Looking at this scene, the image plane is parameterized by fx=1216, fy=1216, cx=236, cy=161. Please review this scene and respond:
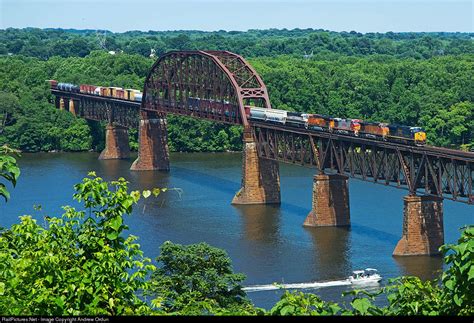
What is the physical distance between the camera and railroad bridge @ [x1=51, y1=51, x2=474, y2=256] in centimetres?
8150

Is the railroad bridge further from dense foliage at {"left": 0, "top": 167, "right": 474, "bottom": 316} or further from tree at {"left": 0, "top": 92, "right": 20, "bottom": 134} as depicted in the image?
dense foliage at {"left": 0, "top": 167, "right": 474, "bottom": 316}

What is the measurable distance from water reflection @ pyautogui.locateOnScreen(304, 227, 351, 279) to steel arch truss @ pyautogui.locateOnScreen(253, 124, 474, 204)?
15.7 feet

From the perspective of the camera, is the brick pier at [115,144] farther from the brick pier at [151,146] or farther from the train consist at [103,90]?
the brick pier at [151,146]

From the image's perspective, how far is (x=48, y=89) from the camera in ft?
570

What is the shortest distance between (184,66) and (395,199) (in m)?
46.2

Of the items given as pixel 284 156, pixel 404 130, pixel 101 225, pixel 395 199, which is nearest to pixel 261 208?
pixel 284 156

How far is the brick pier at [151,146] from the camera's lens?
136m

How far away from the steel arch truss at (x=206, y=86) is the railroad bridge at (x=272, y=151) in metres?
0.12

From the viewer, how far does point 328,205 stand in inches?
3713

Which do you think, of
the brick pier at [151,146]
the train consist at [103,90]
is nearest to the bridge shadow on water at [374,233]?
the brick pier at [151,146]

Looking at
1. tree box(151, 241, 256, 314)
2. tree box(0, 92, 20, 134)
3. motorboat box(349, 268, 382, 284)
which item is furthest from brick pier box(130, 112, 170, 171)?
tree box(151, 241, 256, 314)

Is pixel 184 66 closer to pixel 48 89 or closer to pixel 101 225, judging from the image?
pixel 48 89

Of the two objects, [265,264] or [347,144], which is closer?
[265,264]

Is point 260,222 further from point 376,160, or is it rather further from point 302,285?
point 302,285
